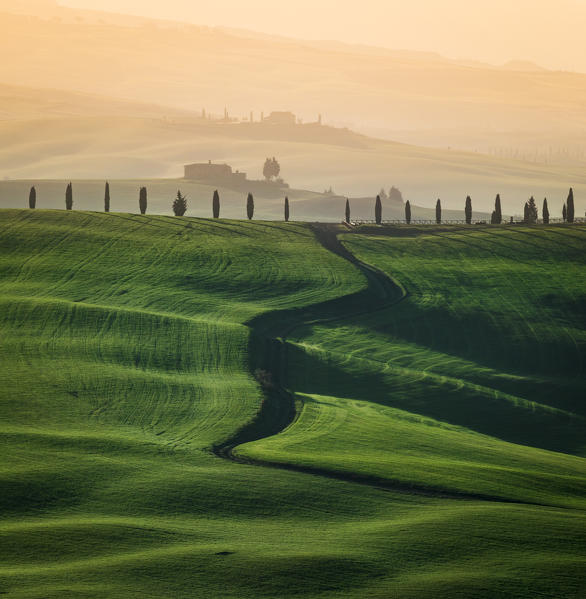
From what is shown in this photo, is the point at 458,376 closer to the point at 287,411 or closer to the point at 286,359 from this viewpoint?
the point at 286,359

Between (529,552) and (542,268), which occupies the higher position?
(542,268)

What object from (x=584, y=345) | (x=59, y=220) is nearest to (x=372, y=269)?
(x=584, y=345)

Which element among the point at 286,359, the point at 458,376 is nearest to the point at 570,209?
the point at 458,376

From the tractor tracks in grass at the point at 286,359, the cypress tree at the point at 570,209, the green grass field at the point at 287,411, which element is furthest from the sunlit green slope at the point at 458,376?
the cypress tree at the point at 570,209

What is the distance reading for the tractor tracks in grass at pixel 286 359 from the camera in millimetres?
47469

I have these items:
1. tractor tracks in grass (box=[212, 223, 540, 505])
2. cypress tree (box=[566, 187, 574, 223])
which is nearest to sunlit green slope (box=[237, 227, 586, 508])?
tractor tracks in grass (box=[212, 223, 540, 505])

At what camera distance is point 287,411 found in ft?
209

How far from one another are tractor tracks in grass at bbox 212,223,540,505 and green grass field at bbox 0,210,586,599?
0.23 meters

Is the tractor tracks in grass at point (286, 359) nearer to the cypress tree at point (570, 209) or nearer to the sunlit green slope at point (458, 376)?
the sunlit green slope at point (458, 376)

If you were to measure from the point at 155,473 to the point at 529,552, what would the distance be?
56.5 ft

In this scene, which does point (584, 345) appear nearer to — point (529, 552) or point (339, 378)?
point (339, 378)

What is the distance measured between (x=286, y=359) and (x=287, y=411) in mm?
12332

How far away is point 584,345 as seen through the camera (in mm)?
84125

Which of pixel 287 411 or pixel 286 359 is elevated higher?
pixel 286 359
